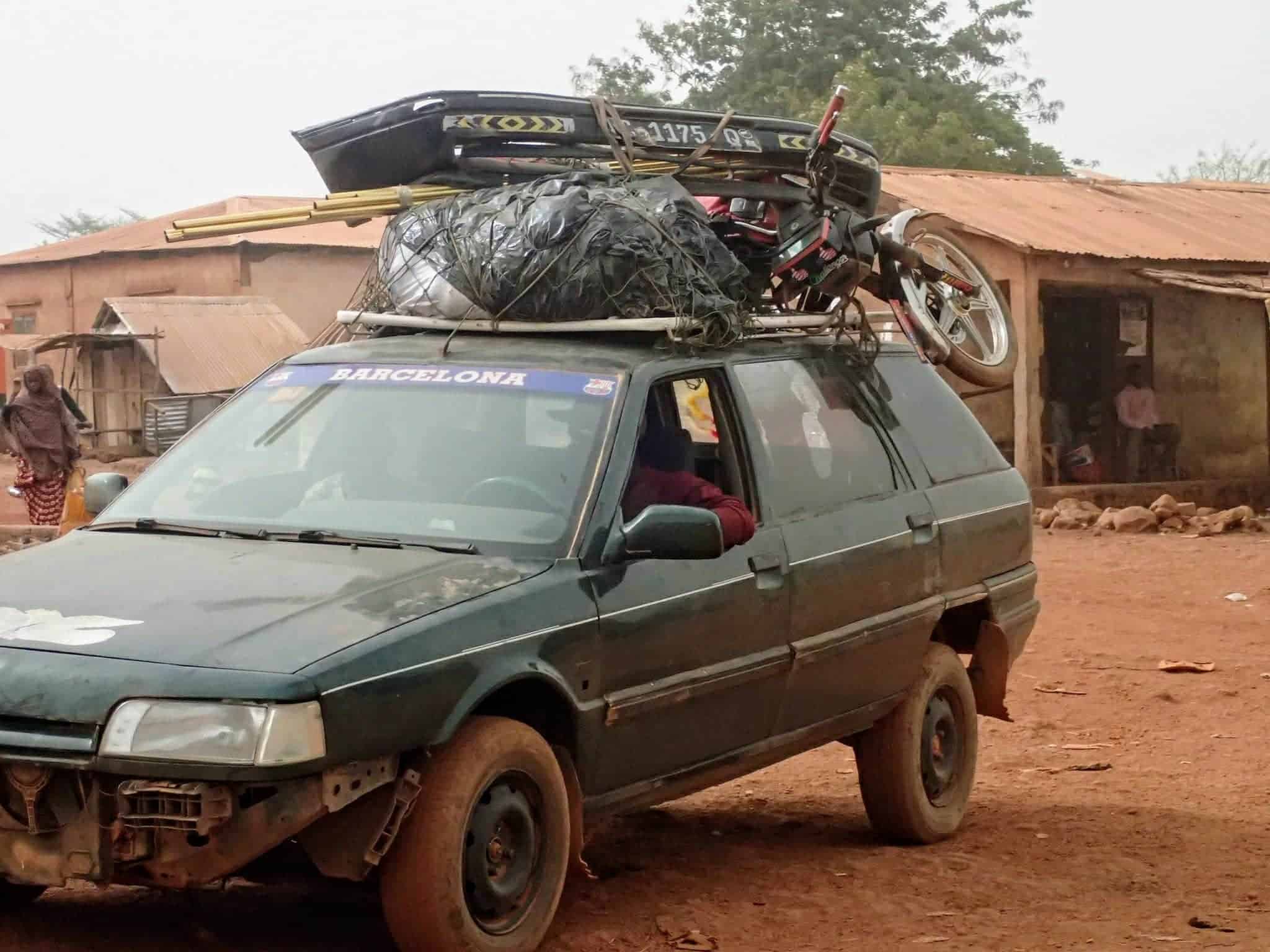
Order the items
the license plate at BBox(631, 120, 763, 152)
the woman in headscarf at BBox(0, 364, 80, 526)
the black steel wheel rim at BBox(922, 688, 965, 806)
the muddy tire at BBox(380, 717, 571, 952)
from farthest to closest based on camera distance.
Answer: the woman in headscarf at BBox(0, 364, 80, 526) → the black steel wheel rim at BBox(922, 688, 965, 806) → the license plate at BBox(631, 120, 763, 152) → the muddy tire at BBox(380, 717, 571, 952)

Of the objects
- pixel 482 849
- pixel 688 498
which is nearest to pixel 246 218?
pixel 688 498

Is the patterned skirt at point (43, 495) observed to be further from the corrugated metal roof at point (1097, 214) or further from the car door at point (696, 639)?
the car door at point (696, 639)

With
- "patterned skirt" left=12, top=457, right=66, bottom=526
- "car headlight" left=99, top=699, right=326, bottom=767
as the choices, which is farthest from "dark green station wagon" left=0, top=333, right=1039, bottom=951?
"patterned skirt" left=12, top=457, right=66, bottom=526

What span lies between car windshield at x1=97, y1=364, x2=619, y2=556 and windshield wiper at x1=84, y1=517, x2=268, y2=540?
0.03 meters

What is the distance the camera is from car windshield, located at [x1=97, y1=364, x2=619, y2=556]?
4895mm

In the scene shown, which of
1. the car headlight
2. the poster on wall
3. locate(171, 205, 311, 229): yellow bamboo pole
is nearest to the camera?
the car headlight

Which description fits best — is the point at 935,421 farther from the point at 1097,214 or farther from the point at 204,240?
the point at 204,240

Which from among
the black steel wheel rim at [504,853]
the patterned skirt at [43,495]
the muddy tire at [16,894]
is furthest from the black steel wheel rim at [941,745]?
the patterned skirt at [43,495]

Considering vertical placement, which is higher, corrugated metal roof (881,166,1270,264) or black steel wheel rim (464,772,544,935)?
corrugated metal roof (881,166,1270,264)

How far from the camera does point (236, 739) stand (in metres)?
3.84

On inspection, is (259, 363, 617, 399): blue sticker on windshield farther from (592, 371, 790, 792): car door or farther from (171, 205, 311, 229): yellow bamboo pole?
(171, 205, 311, 229): yellow bamboo pole

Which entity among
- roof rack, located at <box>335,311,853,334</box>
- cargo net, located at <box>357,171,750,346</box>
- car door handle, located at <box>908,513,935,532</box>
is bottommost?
car door handle, located at <box>908,513,935,532</box>

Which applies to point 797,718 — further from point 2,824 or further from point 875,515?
point 2,824

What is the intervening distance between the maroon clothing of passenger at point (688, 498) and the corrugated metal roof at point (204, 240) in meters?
26.5
